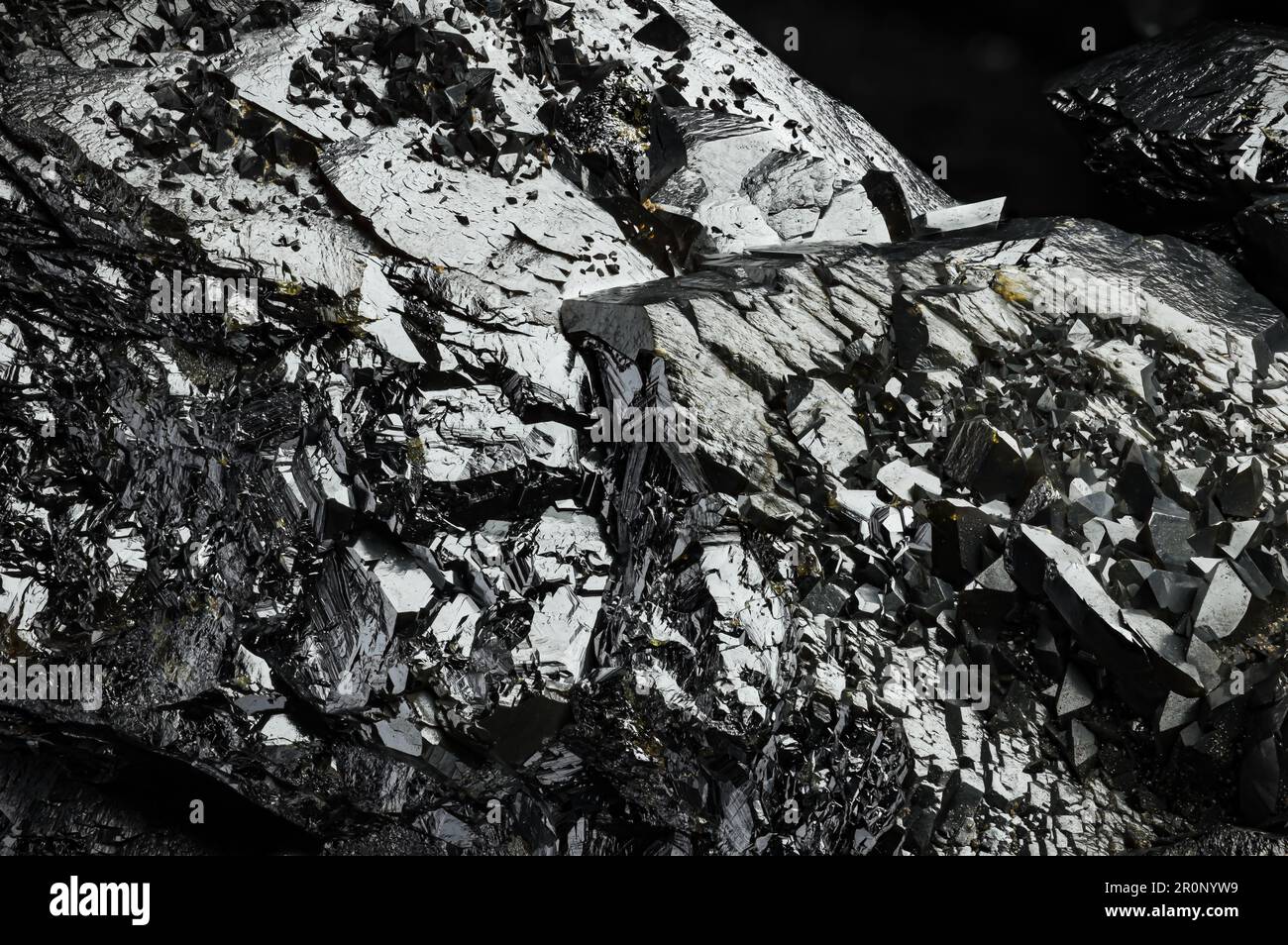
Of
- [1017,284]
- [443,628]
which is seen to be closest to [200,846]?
[443,628]

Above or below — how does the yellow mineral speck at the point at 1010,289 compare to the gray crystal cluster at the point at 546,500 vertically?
above

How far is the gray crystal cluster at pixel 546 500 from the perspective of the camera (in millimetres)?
1752

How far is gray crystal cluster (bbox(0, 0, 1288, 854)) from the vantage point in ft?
5.75

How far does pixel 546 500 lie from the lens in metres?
1.92

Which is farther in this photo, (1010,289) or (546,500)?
(1010,289)

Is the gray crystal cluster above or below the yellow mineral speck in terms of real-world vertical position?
below

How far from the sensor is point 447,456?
1.87 metres

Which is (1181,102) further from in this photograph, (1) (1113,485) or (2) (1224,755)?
(2) (1224,755)

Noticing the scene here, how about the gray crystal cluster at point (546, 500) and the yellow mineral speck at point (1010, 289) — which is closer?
the gray crystal cluster at point (546, 500)

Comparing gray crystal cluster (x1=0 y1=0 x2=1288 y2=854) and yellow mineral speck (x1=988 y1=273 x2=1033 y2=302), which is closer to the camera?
gray crystal cluster (x1=0 y1=0 x2=1288 y2=854)

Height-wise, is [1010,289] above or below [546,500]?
above

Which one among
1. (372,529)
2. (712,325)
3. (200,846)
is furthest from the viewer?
(200,846)

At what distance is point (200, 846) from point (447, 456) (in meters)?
1.09

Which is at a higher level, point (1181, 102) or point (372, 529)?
point (1181, 102)
